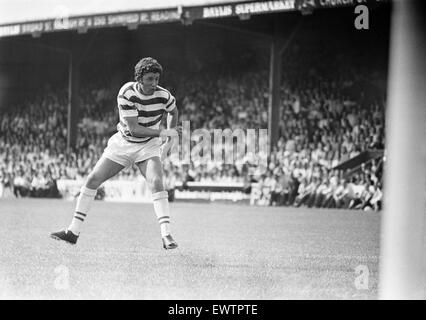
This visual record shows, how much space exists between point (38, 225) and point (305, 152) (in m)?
11.5

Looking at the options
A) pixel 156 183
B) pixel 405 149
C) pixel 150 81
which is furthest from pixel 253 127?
pixel 405 149

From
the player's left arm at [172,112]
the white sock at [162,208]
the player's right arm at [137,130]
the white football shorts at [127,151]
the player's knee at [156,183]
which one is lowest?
the white sock at [162,208]

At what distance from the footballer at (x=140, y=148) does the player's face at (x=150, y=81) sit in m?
0.03

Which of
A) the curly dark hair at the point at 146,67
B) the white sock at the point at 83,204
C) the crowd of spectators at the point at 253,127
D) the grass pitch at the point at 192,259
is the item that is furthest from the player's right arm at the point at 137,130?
the crowd of spectators at the point at 253,127

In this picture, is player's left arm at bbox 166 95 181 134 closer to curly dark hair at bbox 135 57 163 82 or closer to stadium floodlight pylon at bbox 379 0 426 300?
curly dark hair at bbox 135 57 163 82

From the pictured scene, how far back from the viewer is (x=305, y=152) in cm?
2388

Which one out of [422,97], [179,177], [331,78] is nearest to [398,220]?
[422,97]

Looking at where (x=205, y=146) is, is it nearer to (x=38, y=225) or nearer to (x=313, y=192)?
(x=313, y=192)

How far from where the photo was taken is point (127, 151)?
28.3ft

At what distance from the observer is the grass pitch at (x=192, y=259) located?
6.37 metres

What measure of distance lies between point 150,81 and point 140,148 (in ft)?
2.72

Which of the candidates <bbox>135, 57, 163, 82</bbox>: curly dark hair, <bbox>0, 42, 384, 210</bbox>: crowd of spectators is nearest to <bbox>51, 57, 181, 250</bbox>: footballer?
<bbox>135, 57, 163, 82</bbox>: curly dark hair

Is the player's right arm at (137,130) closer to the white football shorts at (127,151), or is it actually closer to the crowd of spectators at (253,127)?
the white football shorts at (127,151)

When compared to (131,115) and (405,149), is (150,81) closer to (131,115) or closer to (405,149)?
(131,115)
